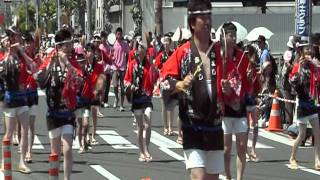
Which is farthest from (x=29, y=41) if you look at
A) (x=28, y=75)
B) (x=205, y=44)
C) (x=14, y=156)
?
(x=205, y=44)

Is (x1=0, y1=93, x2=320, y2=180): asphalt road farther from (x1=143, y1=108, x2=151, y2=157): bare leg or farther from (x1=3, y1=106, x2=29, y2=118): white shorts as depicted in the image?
(x1=3, y1=106, x2=29, y2=118): white shorts

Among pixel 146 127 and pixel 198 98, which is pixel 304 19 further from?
pixel 198 98

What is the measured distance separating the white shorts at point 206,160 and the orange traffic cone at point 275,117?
35.4ft

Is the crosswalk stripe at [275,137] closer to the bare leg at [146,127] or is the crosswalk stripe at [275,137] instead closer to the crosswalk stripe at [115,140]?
the crosswalk stripe at [115,140]

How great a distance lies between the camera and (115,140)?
618 inches

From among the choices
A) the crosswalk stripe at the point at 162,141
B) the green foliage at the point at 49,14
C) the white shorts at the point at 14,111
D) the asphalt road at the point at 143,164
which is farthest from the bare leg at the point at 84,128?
the green foliage at the point at 49,14

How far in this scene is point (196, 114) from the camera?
6.50 meters

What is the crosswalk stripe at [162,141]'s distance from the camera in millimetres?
14945

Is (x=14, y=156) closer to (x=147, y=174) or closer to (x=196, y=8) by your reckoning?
(x=147, y=174)

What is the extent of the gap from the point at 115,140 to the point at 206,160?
30.3 feet

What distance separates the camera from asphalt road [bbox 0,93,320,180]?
11.5 metres

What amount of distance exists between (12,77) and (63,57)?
2.34 m

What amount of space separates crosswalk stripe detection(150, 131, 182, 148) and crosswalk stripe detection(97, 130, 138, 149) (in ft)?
1.87

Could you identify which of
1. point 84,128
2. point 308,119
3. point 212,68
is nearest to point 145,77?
point 84,128
